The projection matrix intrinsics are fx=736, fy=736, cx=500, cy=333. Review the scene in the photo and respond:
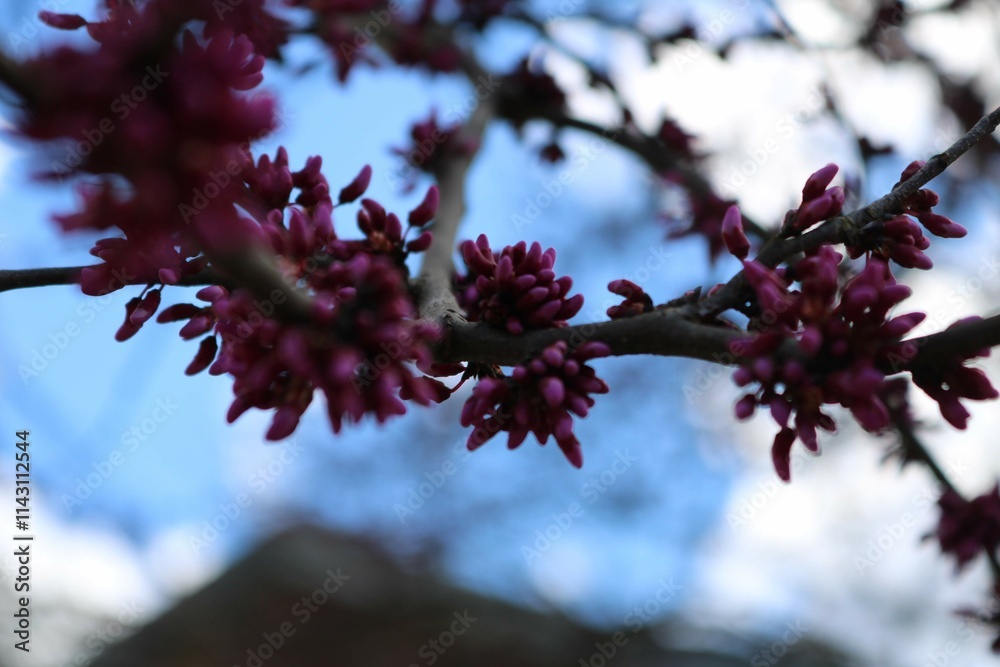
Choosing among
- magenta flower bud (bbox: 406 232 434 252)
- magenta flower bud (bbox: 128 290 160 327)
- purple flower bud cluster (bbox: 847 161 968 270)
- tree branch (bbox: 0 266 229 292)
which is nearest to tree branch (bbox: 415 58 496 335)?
magenta flower bud (bbox: 406 232 434 252)

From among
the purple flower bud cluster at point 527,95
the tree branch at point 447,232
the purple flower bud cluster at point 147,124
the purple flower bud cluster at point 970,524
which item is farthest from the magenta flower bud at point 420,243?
the purple flower bud cluster at point 970,524

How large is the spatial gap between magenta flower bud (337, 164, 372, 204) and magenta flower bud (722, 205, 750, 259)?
969mm

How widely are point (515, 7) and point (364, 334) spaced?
3.76 m

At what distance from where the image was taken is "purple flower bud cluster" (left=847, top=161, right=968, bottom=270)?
1561 mm

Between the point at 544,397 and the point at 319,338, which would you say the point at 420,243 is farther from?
the point at 319,338

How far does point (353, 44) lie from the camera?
3.42 meters

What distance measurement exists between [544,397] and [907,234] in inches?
33.6

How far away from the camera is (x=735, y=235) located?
165cm

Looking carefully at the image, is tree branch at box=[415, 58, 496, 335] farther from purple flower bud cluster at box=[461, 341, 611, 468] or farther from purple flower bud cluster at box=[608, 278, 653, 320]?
purple flower bud cluster at box=[608, 278, 653, 320]

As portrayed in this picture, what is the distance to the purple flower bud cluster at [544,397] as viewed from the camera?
1.45 metres

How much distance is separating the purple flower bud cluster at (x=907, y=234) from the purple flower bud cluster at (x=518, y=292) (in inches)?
25.3

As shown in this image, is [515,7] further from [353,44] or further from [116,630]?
[116,630]

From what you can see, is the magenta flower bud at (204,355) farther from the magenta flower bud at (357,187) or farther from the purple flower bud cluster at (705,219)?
the purple flower bud cluster at (705,219)

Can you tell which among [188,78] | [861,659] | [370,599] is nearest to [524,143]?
[188,78]
